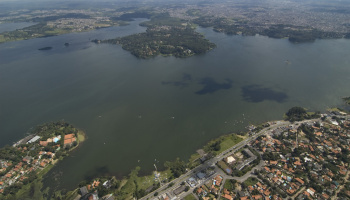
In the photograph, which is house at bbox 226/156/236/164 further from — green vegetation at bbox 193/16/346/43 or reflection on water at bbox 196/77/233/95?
green vegetation at bbox 193/16/346/43

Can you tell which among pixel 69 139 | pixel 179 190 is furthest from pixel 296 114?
pixel 69 139

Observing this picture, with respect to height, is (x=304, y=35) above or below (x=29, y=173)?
above

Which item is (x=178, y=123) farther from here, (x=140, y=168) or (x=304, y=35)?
(x=304, y=35)

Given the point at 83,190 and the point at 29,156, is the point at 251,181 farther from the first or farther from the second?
the point at 29,156

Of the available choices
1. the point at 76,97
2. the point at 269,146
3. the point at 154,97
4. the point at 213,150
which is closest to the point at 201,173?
the point at 213,150

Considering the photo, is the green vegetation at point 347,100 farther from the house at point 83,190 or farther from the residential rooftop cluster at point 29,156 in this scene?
the residential rooftop cluster at point 29,156

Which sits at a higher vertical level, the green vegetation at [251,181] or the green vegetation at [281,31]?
the green vegetation at [281,31]

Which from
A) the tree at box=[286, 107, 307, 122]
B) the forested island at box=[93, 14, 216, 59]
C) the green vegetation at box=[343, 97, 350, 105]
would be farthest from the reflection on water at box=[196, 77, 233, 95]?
the green vegetation at box=[343, 97, 350, 105]

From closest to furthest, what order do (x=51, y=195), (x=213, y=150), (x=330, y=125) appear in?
(x=51, y=195), (x=213, y=150), (x=330, y=125)

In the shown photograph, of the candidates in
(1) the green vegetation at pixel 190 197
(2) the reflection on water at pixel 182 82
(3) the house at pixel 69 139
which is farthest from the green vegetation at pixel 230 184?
(2) the reflection on water at pixel 182 82
